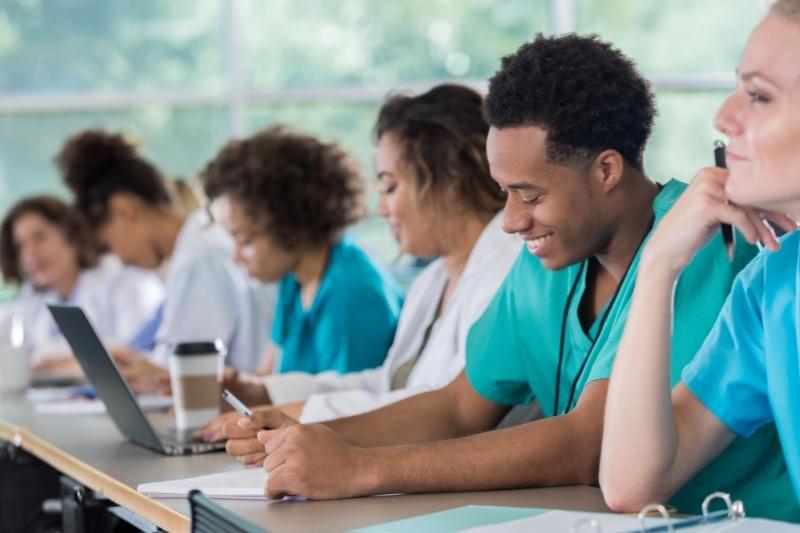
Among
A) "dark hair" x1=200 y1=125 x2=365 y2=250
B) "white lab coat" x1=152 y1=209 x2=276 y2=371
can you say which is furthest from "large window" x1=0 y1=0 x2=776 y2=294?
"dark hair" x1=200 y1=125 x2=365 y2=250

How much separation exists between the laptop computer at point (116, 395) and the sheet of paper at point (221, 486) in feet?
1.16

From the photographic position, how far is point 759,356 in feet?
4.89

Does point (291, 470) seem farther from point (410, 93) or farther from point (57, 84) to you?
point (57, 84)

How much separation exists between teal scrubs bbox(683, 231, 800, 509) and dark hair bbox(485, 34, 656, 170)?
14.1 inches

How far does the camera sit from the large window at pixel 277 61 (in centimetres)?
573

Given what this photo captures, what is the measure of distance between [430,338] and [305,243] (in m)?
0.72

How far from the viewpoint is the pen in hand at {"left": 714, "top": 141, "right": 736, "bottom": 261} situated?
1469 millimetres

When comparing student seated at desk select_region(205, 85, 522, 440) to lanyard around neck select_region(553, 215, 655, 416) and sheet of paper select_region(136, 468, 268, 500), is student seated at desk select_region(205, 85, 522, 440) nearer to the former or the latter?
lanyard around neck select_region(553, 215, 655, 416)

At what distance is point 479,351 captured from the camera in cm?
209

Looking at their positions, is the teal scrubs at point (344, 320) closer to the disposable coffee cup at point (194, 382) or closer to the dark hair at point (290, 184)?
the dark hair at point (290, 184)

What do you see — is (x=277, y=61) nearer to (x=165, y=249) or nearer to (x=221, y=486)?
(x=165, y=249)

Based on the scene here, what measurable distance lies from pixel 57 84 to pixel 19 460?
3.38m

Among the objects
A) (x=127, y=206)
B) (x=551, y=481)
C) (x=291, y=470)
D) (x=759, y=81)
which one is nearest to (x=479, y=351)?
(x=551, y=481)

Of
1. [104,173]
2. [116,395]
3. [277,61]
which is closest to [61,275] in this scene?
[104,173]
